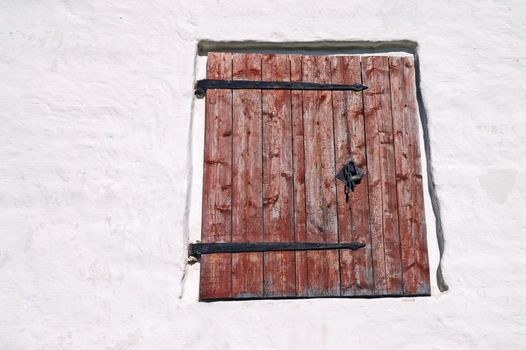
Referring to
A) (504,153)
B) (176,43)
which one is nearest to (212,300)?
(176,43)

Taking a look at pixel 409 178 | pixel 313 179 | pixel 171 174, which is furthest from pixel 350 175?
pixel 171 174

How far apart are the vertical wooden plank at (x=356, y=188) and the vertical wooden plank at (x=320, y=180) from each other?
0.04 metres

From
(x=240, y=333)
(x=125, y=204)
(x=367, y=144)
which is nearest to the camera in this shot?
(x=240, y=333)

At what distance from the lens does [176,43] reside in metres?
3.33

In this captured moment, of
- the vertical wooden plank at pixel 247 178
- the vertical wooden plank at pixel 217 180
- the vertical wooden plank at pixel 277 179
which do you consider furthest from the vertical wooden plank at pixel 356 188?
the vertical wooden plank at pixel 217 180

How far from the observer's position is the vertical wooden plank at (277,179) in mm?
2980

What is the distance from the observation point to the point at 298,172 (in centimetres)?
315

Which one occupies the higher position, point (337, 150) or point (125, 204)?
point (337, 150)

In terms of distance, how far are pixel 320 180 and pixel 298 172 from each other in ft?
0.40

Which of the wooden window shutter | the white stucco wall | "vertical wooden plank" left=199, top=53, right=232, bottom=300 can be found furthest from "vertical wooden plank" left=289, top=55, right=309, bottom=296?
"vertical wooden plank" left=199, top=53, right=232, bottom=300

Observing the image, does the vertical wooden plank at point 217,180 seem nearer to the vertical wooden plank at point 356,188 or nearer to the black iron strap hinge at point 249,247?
the black iron strap hinge at point 249,247

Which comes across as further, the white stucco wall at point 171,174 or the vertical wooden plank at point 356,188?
the vertical wooden plank at point 356,188

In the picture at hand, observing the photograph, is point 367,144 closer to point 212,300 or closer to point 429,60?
point 429,60

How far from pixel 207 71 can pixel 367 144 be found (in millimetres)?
972
